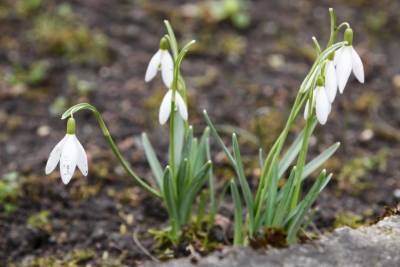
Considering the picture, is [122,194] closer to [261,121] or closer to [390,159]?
[261,121]

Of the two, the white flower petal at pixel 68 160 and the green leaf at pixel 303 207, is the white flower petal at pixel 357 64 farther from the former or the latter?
the white flower petal at pixel 68 160

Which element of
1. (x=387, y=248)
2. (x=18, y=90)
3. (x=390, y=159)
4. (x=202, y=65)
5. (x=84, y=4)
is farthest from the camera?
(x=84, y=4)

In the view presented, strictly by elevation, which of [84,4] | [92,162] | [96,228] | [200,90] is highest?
[84,4]

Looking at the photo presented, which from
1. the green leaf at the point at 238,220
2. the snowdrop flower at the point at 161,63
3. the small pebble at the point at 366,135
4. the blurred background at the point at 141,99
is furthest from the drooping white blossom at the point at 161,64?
the small pebble at the point at 366,135

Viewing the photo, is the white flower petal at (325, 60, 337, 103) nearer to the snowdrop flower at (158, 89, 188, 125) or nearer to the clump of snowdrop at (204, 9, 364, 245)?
the clump of snowdrop at (204, 9, 364, 245)

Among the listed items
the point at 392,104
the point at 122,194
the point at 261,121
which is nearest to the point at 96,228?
the point at 122,194

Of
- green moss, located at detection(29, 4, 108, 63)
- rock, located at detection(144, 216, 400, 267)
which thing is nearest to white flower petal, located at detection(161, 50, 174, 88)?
rock, located at detection(144, 216, 400, 267)

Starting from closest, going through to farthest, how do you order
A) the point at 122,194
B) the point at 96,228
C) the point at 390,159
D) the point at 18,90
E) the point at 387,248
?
the point at 387,248
the point at 96,228
the point at 122,194
the point at 390,159
the point at 18,90
